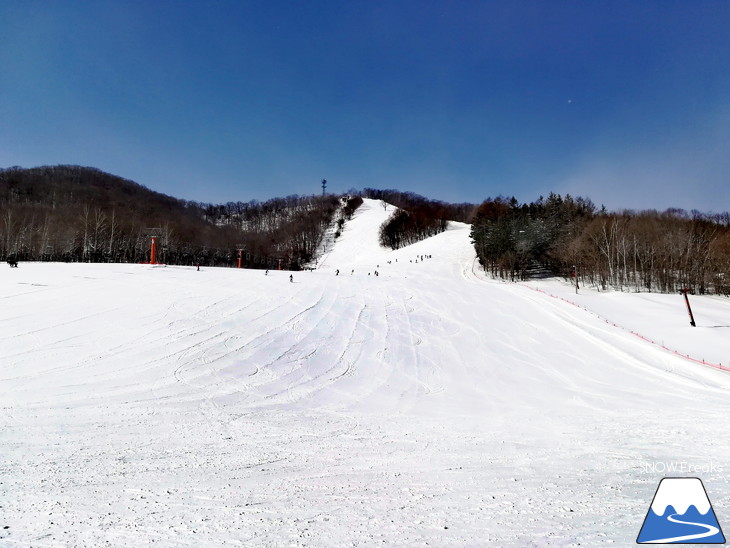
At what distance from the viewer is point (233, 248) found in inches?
4205

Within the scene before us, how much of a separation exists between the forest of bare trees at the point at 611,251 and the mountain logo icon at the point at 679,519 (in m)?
43.2

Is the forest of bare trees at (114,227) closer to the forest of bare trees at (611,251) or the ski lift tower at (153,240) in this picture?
the ski lift tower at (153,240)

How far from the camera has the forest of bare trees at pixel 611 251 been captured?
152 feet

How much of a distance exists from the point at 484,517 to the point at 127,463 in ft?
19.0

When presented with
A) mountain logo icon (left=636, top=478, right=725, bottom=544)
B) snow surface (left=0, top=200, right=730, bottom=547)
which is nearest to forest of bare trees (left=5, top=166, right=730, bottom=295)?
Answer: snow surface (left=0, top=200, right=730, bottom=547)

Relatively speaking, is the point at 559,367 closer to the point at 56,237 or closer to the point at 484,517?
the point at 484,517

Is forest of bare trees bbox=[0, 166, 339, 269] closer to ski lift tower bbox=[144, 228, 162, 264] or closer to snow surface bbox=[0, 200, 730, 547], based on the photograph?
ski lift tower bbox=[144, 228, 162, 264]

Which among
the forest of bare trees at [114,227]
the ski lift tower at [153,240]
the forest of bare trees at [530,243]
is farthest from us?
the forest of bare trees at [114,227]

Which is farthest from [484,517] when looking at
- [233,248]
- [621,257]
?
[233,248]

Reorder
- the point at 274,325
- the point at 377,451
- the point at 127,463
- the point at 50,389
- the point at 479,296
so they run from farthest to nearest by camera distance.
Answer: the point at 479,296 < the point at 274,325 < the point at 50,389 < the point at 377,451 < the point at 127,463

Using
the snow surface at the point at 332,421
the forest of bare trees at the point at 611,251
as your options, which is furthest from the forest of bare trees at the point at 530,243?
the snow surface at the point at 332,421

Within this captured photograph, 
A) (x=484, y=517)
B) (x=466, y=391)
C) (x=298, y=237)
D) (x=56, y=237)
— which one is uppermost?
(x=298, y=237)

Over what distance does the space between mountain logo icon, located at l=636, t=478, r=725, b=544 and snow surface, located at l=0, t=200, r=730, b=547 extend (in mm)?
321

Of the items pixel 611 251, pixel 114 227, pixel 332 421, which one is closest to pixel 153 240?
pixel 114 227
